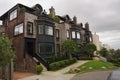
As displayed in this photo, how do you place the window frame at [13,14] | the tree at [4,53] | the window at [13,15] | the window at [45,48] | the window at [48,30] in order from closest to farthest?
the tree at [4,53] → the window at [45,48] → the window at [48,30] → the window frame at [13,14] → the window at [13,15]

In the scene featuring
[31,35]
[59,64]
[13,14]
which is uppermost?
[13,14]

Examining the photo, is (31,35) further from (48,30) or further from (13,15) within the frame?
(13,15)

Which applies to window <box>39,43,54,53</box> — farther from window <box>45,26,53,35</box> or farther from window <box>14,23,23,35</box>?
window <box>14,23,23,35</box>

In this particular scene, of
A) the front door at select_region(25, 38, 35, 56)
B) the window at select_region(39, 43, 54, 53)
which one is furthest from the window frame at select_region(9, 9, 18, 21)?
the window at select_region(39, 43, 54, 53)

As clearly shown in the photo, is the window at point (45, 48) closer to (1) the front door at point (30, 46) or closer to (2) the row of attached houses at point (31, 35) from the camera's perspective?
(2) the row of attached houses at point (31, 35)

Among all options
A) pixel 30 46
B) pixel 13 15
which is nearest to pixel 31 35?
pixel 30 46

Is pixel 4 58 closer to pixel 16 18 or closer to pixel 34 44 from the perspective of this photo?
pixel 34 44

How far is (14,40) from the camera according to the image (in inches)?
1282

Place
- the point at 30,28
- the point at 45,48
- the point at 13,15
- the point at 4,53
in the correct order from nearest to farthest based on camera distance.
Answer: the point at 4,53, the point at 30,28, the point at 45,48, the point at 13,15

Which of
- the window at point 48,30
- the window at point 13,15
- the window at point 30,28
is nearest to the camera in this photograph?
the window at point 30,28

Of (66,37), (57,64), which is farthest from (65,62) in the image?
(66,37)

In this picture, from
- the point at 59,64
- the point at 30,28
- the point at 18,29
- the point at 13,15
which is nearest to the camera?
the point at 59,64

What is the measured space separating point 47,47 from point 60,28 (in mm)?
8132

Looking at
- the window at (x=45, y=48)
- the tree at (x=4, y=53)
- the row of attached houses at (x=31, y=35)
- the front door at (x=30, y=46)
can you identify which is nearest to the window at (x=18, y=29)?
the row of attached houses at (x=31, y=35)
